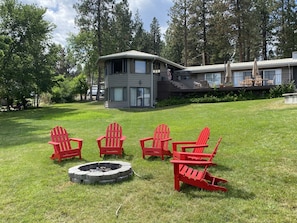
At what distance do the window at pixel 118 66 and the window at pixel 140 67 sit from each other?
1.00 m

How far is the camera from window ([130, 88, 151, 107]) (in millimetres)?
23656

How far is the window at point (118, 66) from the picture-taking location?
2350cm

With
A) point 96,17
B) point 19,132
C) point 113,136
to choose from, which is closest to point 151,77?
point 19,132

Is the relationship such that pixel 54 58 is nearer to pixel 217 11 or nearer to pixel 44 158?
pixel 217 11

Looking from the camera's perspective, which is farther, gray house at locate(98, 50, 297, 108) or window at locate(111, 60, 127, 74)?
window at locate(111, 60, 127, 74)

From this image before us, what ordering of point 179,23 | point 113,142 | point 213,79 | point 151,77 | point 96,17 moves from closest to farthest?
1. point 113,142
2. point 151,77
3. point 213,79
4. point 96,17
5. point 179,23

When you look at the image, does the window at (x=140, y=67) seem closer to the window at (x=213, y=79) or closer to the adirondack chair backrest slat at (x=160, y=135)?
the window at (x=213, y=79)

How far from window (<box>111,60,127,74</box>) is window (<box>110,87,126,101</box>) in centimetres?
155

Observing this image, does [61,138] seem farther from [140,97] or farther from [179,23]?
[179,23]

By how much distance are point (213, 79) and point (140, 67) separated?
24.0 feet

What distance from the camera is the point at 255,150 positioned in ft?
21.6

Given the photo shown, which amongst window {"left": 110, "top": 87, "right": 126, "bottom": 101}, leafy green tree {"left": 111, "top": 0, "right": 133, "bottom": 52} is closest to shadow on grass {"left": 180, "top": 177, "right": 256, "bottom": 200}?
window {"left": 110, "top": 87, "right": 126, "bottom": 101}

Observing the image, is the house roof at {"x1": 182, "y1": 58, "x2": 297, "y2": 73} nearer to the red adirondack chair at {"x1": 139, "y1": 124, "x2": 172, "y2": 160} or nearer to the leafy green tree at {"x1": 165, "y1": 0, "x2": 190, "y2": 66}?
the leafy green tree at {"x1": 165, "y1": 0, "x2": 190, "y2": 66}

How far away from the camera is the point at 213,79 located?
1009 inches
